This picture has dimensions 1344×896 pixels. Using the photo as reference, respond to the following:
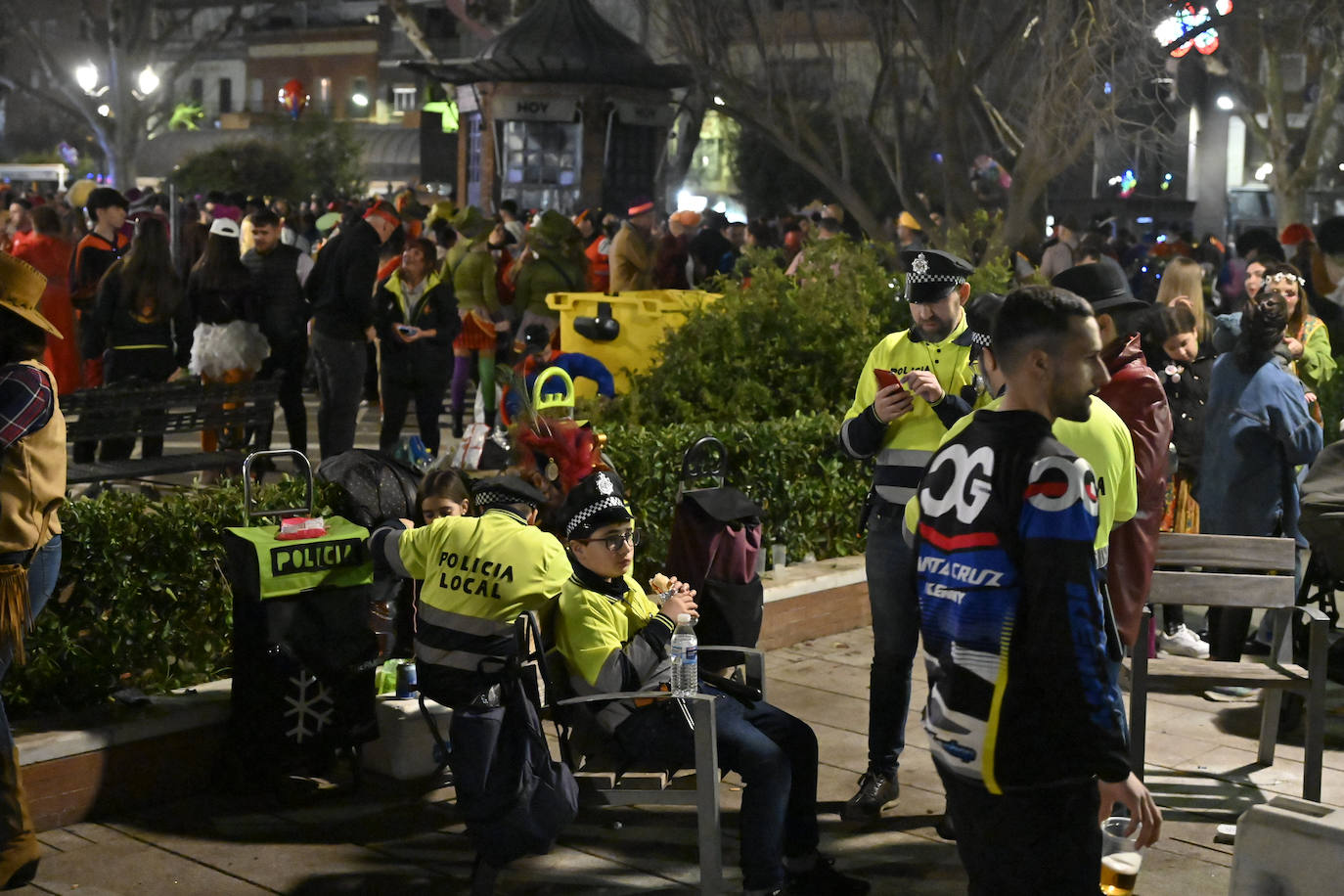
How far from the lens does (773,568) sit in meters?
8.51

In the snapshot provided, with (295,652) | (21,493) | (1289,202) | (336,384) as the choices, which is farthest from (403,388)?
(1289,202)

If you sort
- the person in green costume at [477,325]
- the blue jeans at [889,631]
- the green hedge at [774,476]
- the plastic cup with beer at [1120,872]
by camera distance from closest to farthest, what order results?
the plastic cup with beer at [1120,872] < the blue jeans at [889,631] < the green hedge at [774,476] < the person in green costume at [477,325]

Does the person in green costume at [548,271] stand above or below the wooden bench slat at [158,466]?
above

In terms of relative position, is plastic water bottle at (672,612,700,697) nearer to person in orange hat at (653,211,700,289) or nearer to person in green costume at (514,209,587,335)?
person in green costume at (514,209,587,335)

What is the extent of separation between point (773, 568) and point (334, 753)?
3.07 meters

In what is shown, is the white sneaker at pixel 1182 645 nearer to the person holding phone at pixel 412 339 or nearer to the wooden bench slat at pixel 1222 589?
the wooden bench slat at pixel 1222 589

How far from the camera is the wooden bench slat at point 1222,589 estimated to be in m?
6.05

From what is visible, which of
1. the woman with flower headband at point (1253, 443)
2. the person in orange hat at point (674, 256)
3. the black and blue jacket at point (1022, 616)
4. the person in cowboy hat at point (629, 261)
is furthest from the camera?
the person in orange hat at point (674, 256)

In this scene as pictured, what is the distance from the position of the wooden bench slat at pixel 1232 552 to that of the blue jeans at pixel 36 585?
392 centimetres

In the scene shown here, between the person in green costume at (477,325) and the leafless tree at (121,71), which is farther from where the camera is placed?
the leafless tree at (121,71)

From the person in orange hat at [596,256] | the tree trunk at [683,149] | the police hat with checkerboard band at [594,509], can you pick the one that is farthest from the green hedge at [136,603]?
the tree trunk at [683,149]

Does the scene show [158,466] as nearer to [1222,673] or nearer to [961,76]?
[1222,673]

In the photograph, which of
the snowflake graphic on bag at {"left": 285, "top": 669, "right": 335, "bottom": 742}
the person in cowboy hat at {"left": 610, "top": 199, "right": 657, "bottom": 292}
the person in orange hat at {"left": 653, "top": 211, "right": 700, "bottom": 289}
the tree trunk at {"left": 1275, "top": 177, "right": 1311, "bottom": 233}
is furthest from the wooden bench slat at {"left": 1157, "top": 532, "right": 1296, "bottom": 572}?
the tree trunk at {"left": 1275, "top": 177, "right": 1311, "bottom": 233}

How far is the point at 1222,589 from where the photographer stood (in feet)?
19.9
